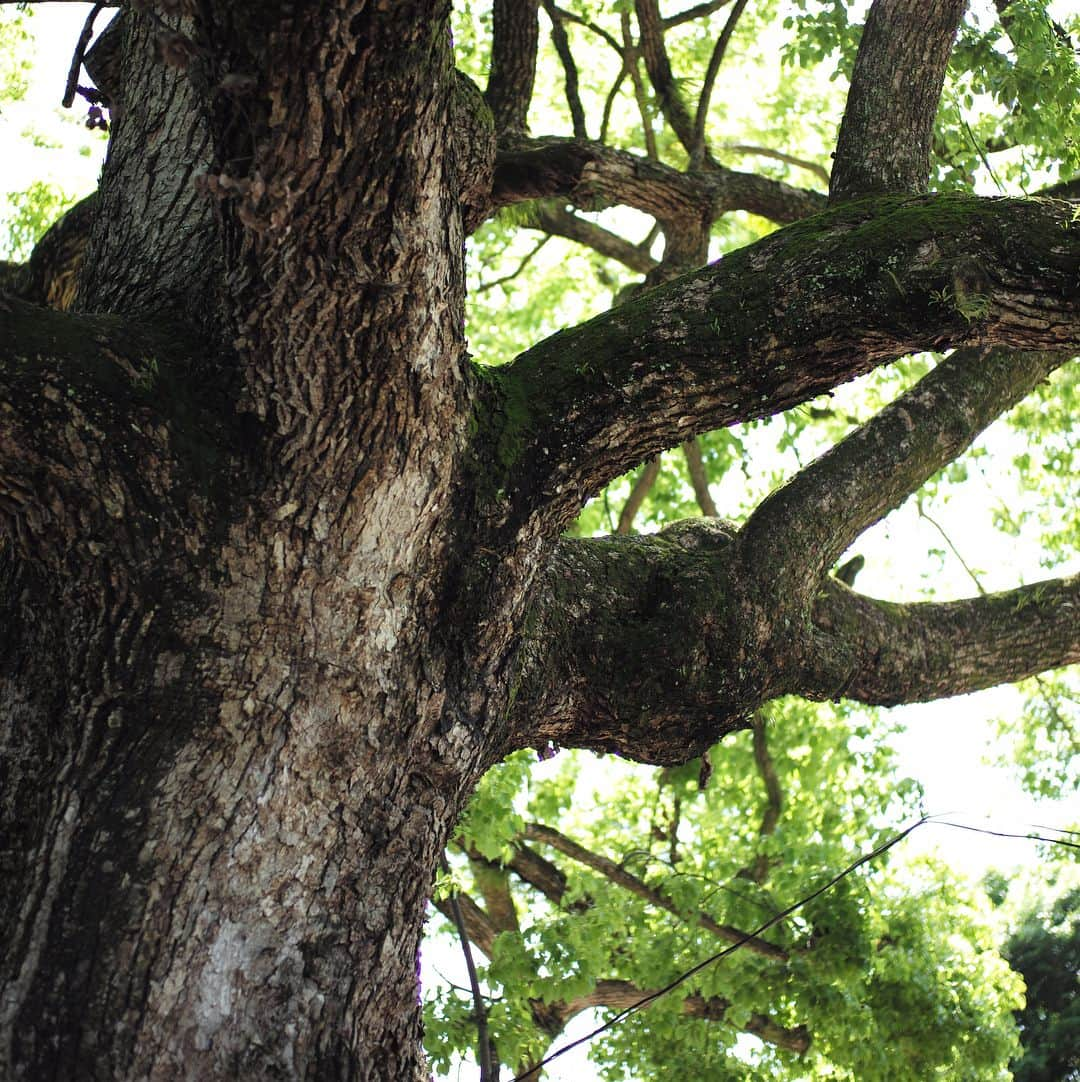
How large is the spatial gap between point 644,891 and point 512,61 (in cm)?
522

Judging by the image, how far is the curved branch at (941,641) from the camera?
15.3 feet

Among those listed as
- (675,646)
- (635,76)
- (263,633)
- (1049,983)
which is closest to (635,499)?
(635,76)

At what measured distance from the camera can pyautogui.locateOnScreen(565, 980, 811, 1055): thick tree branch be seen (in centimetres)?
788

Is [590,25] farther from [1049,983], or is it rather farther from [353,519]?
[1049,983]

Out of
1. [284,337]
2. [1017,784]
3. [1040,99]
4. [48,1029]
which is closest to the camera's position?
[48,1029]

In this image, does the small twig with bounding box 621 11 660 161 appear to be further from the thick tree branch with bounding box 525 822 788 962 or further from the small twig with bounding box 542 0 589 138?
the thick tree branch with bounding box 525 822 788 962

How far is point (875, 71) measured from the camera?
4.38 m

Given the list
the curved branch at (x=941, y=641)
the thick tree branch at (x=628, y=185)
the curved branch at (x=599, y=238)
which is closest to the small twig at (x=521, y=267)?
the curved branch at (x=599, y=238)

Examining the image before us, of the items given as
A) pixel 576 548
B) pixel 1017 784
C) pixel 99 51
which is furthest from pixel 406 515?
pixel 1017 784

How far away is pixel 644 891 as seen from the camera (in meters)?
7.87

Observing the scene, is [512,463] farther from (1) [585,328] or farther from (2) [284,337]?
(2) [284,337]

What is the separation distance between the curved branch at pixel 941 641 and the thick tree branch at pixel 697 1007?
3532 millimetres

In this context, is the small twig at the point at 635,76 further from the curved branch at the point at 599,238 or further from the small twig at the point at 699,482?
the small twig at the point at 699,482

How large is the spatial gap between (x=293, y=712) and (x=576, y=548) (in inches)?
58.5
